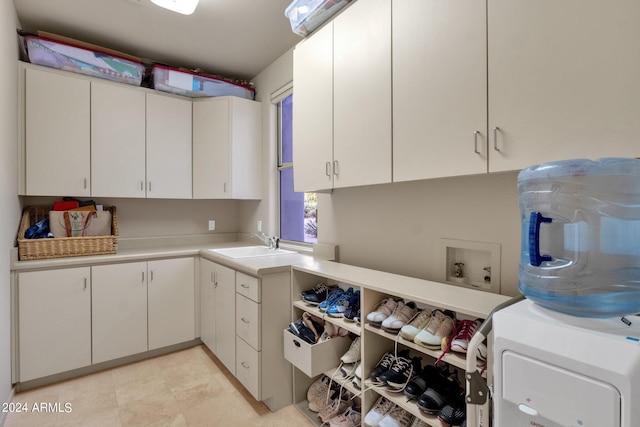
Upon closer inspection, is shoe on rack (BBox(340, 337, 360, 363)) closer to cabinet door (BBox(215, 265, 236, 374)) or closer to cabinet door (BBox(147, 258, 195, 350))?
cabinet door (BBox(215, 265, 236, 374))

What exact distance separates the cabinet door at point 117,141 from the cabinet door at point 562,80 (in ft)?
9.19

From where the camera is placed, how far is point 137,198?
3025 mm

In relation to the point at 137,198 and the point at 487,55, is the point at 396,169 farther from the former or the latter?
the point at 137,198

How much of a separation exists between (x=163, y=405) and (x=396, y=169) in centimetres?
207

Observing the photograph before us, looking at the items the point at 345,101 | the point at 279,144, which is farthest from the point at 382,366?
the point at 279,144

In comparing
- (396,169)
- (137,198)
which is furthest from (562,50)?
(137,198)

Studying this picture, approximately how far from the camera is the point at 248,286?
1999 millimetres

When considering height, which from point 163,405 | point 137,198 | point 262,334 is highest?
point 137,198

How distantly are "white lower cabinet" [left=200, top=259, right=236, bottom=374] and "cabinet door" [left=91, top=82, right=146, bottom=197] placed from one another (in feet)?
3.16

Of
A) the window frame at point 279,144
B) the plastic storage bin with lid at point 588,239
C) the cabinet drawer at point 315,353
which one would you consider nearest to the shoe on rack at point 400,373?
the cabinet drawer at point 315,353

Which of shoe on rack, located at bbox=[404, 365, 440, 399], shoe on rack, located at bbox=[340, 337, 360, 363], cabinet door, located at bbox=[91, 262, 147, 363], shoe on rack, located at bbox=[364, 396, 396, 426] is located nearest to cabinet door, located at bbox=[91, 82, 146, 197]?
cabinet door, located at bbox=[91, 262, 147, 363]

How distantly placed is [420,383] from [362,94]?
55.1 inches

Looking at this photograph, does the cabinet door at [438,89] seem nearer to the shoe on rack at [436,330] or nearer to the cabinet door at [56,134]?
the shoe on rack at [436,330]

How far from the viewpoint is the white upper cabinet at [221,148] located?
3037mm
